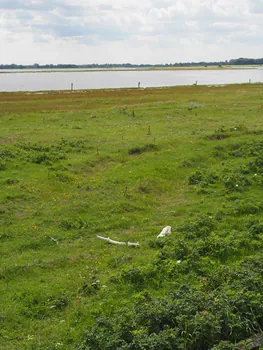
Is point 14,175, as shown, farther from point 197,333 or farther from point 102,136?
point 197,333

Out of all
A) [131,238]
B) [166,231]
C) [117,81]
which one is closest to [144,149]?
[166,231]

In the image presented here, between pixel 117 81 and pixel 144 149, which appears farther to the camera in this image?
pixel 117 81

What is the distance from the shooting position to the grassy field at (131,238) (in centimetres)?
772

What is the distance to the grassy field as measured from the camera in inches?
304

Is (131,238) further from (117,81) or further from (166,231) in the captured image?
(117,81)

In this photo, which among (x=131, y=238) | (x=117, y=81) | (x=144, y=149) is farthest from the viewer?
(x=117, y=81)

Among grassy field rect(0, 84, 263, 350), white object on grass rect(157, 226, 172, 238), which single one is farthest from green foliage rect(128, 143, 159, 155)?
white object on grass rect(157, 226, 172, 238)

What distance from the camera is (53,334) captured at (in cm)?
800

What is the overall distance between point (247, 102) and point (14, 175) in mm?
29244

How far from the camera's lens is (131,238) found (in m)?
12.6

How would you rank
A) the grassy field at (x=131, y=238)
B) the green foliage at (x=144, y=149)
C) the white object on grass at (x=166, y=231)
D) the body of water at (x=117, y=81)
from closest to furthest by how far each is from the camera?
the grassy field at (x=131, y=238), the white object on grass at (x=166, y=231), the green foliage at (x=144, y=149), the body of water at (x=117, y=81)

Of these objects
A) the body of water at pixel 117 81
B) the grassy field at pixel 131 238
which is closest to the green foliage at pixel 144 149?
the grassy field at pixel 131 238

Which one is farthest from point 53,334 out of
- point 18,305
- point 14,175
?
point 14,175

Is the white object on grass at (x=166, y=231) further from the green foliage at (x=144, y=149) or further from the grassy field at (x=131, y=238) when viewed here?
the green foliage at (x=144, y=149)
